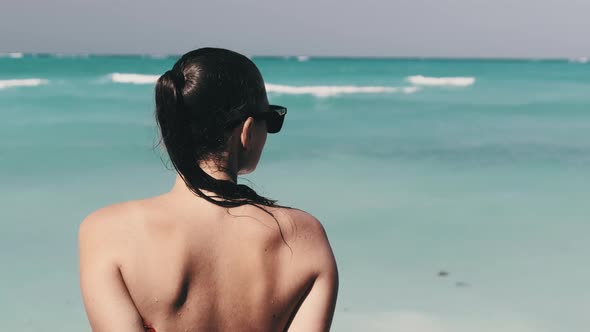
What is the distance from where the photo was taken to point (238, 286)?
110 centimetres

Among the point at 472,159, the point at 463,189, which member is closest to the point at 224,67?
the point at 463,189

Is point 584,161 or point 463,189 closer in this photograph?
point 463,189

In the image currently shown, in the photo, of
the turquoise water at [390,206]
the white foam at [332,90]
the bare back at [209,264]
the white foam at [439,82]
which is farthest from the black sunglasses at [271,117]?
the white foam at [439,82]

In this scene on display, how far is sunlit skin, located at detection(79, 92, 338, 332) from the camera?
1.06 m

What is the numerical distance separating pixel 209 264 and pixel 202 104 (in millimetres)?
232

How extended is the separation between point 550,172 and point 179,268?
824 centimetres

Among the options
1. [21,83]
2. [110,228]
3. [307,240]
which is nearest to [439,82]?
[21,83]

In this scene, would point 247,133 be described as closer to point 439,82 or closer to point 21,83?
point 21,83

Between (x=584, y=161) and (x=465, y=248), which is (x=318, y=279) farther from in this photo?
(x=584, y=161)

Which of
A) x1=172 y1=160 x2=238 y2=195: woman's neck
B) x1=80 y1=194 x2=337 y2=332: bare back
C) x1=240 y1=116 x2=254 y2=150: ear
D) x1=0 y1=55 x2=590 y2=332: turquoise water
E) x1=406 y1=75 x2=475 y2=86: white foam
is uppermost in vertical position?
x1=240 y1=116 x2=254 y2=150: ear

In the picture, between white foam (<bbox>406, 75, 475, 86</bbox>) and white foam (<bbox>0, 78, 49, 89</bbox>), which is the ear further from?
white foam (<bbox>406, 75, 475, 86</bbox>)

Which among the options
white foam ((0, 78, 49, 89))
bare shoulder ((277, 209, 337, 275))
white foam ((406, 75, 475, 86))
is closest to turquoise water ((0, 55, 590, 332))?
bare shoulder ((277, 209, 337, 275))

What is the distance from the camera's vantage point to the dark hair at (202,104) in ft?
3.36

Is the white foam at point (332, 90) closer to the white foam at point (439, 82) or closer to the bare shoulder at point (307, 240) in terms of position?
the white foam at point (439, 82)
